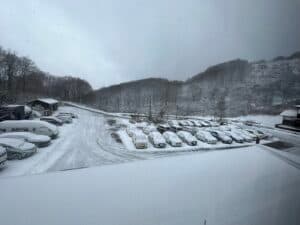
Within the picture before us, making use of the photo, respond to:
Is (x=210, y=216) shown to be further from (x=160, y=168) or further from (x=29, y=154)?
(x=29, y=154)

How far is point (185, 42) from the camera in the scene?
6.24 ft

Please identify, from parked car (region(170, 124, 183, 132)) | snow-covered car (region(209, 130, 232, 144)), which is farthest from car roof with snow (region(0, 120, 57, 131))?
snow-covered car (region(209, 130, 232, 144))

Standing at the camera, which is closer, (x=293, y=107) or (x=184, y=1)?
(x=293, y=107)

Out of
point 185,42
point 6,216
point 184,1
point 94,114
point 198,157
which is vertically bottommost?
point 6,216

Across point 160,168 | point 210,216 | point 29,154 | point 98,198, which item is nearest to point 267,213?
point 210,216

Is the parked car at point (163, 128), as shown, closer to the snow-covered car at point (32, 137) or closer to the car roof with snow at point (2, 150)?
the snow-covered car at point (32, 137)

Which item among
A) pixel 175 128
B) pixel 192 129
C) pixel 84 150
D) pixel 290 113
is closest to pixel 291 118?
pixel 290 113

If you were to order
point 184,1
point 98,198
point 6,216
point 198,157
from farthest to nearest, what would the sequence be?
A: point 184,1, point 198,157, point 98,198, point 6,216

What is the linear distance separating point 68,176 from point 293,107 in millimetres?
1760

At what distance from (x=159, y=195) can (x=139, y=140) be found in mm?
791

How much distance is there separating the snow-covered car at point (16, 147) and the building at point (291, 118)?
1995mm

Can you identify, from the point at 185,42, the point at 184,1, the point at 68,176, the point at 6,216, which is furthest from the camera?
the point at 185,42

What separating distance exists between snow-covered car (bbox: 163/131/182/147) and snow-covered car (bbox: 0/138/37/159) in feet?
3.98

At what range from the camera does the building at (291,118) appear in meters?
1.47
